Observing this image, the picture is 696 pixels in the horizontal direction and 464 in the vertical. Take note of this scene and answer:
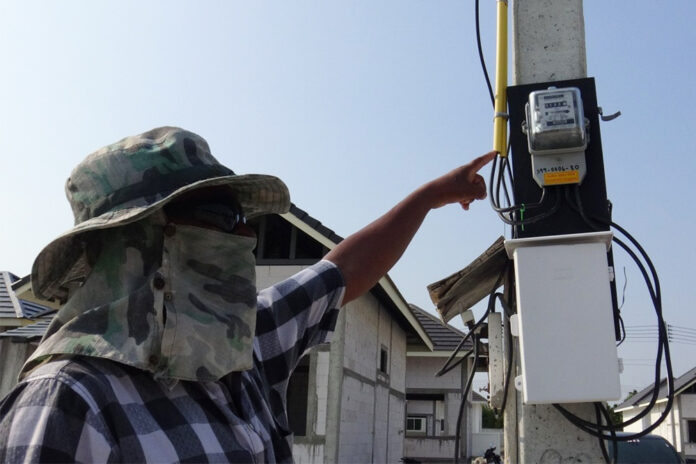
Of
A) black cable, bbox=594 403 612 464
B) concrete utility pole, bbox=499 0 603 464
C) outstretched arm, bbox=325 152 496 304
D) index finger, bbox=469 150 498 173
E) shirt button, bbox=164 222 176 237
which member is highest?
concrete utility pole, bbox=499 0 603 464

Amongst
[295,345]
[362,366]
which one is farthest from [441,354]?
[295,345]

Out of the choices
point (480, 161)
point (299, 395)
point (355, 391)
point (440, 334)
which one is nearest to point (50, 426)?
point (480, 161)

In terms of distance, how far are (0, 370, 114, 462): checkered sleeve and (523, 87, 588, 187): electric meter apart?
2.00 metres

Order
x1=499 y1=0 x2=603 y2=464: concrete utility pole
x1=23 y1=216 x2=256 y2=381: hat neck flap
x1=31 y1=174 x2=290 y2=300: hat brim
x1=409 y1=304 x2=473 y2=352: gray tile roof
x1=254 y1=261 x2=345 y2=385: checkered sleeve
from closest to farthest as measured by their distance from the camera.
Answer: x1=23 y1=216 x2=256 y2=381: hat neck flap < x1=31 y1=174 x2=290 y2=300: hat brim < x1=254 y1=261 x2=345 y2=385: checkered sleeve < x1=499 y1=0 x2=603 y2=464: concrete utility pole < x1=409 y1=304 x2=473 y2=352: gray tile roof

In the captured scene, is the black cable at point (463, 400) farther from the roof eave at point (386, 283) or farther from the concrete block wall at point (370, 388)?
the concrete block wall at point (370, 388)

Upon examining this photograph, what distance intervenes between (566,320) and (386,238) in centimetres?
81

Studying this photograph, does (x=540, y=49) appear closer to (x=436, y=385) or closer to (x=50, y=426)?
(x=50, y=426)

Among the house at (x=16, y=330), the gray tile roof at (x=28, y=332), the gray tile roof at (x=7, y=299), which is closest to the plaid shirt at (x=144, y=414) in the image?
the house at (x=16, y=330)

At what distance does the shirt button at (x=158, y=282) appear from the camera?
1.42 metres

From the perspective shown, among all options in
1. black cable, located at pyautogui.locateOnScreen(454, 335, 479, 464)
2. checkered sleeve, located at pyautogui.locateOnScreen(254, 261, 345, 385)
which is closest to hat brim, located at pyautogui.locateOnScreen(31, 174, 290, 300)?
checkered sleeve, located at pyautogui.locateOnScreen(254, 261, 345, 385)

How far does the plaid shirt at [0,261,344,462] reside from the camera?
1.17 meters

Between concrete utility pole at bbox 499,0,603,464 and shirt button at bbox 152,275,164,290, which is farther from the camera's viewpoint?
concrete utility pole at bbox 499,0,603,464

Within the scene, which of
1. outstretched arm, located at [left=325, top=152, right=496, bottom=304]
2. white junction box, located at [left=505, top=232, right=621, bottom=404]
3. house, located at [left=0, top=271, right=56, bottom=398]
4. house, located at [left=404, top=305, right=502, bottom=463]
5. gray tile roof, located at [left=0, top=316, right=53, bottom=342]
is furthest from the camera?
house, located at [left=404, top=305, right=502, bottom=463]

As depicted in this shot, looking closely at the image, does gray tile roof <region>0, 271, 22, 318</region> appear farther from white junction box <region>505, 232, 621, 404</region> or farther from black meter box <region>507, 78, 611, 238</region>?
white junction box <region>505, 232, 621, 404</region>
